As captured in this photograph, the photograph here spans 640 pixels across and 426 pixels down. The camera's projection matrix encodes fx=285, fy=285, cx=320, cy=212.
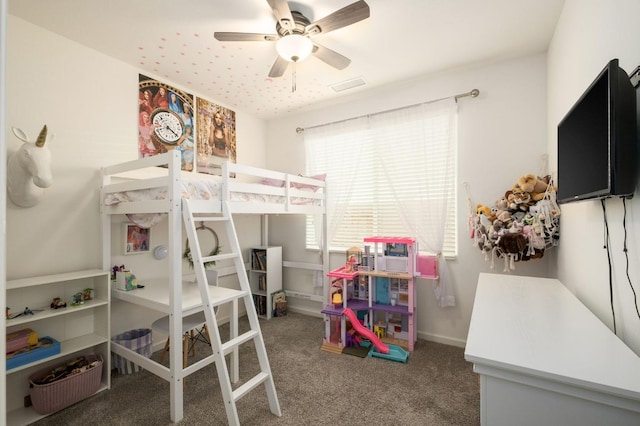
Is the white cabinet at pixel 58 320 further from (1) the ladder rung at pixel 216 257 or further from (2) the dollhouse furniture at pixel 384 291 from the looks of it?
(2) the dollhouse furniture at pixel 384 291

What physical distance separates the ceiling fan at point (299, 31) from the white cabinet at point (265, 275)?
7.69ft

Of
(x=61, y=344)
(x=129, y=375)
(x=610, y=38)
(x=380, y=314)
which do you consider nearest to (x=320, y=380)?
(x=380, y=314)

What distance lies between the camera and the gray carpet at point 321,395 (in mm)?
1831

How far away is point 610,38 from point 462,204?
170 centimetres

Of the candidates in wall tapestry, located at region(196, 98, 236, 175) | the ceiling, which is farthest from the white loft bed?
the ceiling

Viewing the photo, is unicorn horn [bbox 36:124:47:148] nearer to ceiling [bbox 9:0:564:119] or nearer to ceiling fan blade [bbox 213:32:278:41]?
ceiling [bbox 9:0:564:119]

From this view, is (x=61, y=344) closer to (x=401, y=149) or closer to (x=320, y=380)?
(x=320, y=380)

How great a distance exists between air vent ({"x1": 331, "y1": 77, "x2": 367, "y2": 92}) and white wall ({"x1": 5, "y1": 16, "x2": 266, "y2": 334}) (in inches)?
77.6

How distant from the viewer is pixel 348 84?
10.2 feet

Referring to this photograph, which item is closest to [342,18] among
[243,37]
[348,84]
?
[243,37]

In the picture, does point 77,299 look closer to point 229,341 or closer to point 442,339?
point 229,341

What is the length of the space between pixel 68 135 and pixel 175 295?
162cm

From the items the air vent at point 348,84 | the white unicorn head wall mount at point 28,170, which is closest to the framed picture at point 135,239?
the white unicorn head wall mount at point 28,170

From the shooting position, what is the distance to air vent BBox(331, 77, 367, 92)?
3022 mm
